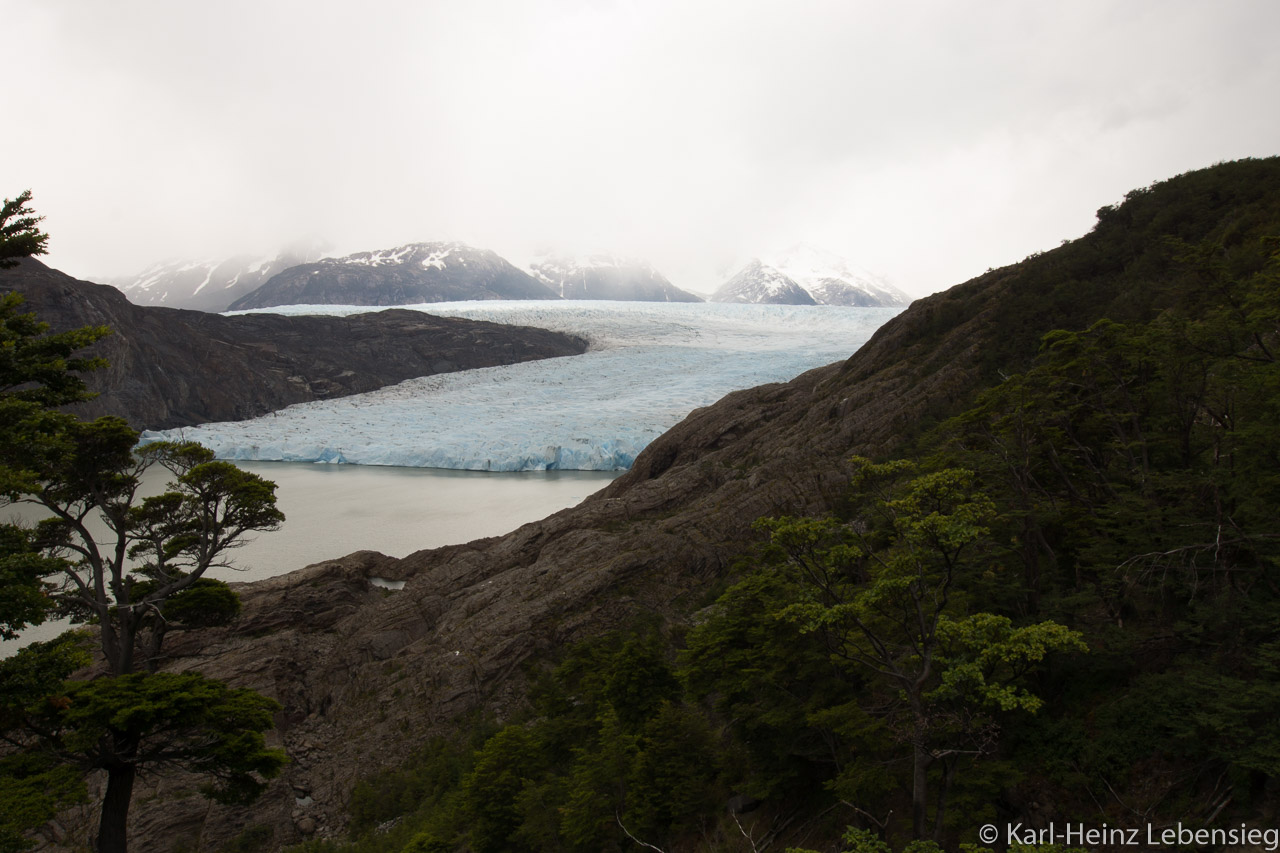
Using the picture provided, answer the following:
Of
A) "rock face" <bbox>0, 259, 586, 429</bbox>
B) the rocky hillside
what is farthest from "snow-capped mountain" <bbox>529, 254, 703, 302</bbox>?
the rocky hillside

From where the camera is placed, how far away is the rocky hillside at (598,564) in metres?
12.3

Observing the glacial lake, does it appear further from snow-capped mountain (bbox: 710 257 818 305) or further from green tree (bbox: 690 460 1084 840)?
snow-capped mountain (bbox: 710 257 818 305)

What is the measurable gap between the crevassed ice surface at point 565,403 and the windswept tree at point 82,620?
26.0 meters

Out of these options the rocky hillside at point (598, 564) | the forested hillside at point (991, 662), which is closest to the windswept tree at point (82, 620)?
the rocky hillside at point (598, 564)

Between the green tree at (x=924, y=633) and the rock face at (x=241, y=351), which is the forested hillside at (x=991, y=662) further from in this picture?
the rock face at (x=241, y=351)

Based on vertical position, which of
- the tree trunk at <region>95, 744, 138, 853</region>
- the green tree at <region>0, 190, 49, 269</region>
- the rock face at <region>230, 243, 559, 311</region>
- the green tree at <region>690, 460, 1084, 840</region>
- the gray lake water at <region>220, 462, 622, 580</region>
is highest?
the rock face at <region>230, 243, 559, 311</region>

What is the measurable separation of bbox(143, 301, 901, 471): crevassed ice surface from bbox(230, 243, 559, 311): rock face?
204 ft

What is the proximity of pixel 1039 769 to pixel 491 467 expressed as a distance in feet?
108

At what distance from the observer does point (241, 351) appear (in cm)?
5791

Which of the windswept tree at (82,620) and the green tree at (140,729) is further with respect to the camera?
the green tree at (140,729)

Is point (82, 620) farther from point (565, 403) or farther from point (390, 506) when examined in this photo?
point (565, 403)

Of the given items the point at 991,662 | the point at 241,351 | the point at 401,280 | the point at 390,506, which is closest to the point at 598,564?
the point at 991,662

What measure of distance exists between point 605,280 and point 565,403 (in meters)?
124

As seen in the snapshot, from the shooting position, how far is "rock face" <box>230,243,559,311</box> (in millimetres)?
113562
